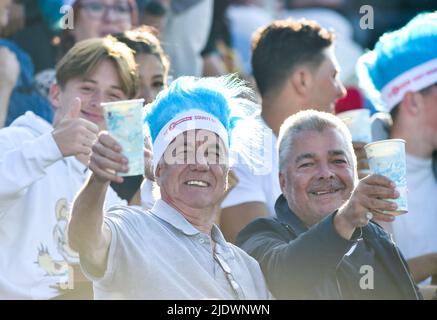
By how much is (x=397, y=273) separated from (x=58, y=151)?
1406mm

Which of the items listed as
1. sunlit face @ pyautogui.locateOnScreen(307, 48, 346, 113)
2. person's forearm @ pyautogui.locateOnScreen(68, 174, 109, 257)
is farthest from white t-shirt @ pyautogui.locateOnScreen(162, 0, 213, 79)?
person's forearm @ pyautogui.locateOnScreen(68, 174, 109, 257)

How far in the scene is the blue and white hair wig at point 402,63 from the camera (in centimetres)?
604

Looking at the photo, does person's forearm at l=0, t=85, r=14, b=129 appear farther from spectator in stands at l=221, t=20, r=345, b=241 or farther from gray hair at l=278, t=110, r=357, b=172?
gray hair at l=278, t=110, r=357, b=172

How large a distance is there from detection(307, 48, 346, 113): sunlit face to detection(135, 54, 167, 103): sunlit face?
2.67 ft

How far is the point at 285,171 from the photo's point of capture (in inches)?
189

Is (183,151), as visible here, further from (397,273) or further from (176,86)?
(397,273)

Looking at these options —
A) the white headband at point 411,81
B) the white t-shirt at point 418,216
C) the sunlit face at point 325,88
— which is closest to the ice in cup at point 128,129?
the white t-shirt at point 418,216

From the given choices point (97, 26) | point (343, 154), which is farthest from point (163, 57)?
point (343, 154)

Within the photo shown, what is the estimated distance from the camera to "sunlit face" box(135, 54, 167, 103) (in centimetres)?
594

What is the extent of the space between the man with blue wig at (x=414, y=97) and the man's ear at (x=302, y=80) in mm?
288

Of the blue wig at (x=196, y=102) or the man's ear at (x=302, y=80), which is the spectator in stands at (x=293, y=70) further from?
the blue wig at (x=196, y=102)

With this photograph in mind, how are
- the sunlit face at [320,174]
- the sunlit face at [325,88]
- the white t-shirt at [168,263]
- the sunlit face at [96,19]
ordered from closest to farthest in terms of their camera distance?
the white t-shirt at [168,263] → the sunlit face at [320,174] → the sunlit face at [325,88] → the sunlit face at [96,19]

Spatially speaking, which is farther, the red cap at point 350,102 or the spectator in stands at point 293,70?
the red cap at point 350,102

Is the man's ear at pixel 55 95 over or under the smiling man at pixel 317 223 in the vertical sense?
over
